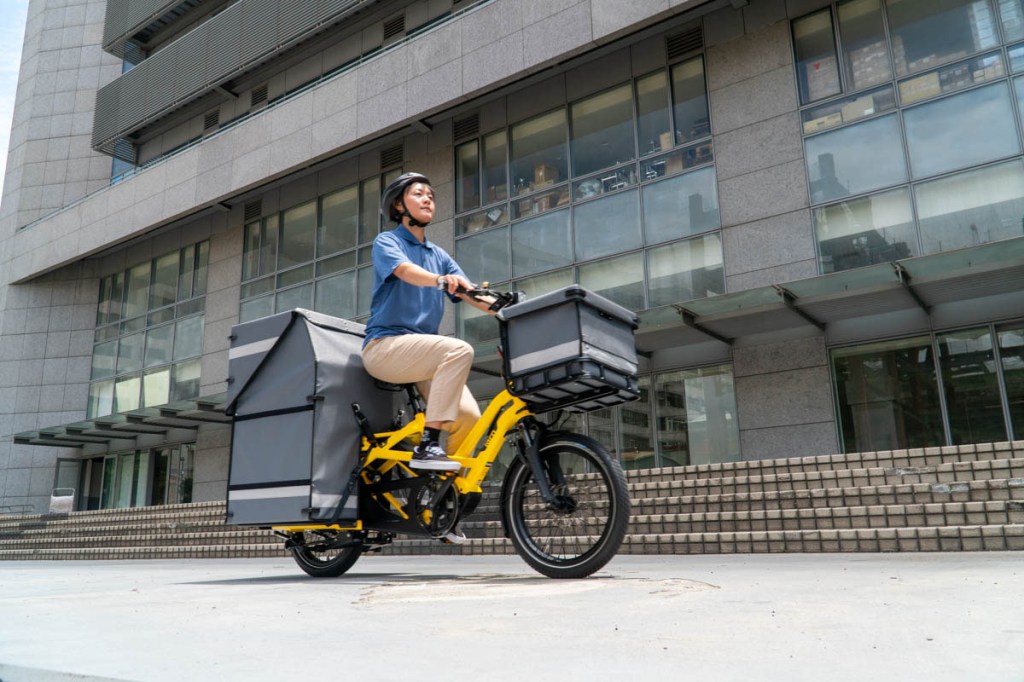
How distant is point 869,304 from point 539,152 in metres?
7.55

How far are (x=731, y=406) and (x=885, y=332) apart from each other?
2661mm

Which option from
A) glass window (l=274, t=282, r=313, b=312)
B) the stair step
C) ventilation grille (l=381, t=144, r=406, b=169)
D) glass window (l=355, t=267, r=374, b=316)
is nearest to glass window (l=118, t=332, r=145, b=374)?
glass window (l=274, t=282, r=313, b=312)

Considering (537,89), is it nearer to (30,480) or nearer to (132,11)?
(132,11)

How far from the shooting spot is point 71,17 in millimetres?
29219

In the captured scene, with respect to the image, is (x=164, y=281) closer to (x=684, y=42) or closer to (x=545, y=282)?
(x=545, y=282)

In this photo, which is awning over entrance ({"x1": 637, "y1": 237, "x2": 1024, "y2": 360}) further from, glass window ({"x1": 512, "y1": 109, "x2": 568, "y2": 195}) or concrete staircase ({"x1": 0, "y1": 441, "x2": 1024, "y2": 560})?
glass window ({"x1": 512, "y1": 109, "x2": 568, "y2": 195})

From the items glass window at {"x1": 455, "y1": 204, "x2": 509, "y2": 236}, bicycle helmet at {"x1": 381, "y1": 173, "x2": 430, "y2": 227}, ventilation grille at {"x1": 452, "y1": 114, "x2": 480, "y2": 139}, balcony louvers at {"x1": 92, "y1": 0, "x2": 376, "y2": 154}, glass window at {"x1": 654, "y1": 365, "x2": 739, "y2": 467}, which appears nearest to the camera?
bicycle helmet at {"x1": 381, "y1": 173, "x2": 430, "y2": 227}

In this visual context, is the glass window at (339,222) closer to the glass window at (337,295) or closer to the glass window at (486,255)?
the glass window at (337,295)

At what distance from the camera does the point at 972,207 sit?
11336 mm

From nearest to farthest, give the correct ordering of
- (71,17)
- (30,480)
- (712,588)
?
(712,588) → (30,480) → (71,17)

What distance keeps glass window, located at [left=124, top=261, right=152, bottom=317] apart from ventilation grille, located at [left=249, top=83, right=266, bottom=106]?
20.4ft

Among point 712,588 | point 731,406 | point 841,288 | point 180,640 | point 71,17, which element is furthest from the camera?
point 71,17

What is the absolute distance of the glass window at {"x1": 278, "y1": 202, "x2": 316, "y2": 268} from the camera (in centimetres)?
2008

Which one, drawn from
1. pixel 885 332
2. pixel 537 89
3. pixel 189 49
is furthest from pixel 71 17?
pixel 885 332
